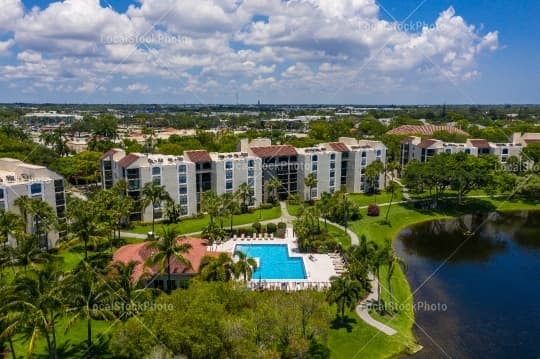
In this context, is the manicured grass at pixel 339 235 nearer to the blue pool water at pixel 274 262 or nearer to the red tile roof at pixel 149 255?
the blue pool water at pixel 274 262

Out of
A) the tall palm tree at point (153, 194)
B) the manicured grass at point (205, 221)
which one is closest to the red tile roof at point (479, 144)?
the manicured grass at point (205, 221)

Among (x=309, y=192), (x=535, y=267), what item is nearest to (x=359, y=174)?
(x=309, y=192)

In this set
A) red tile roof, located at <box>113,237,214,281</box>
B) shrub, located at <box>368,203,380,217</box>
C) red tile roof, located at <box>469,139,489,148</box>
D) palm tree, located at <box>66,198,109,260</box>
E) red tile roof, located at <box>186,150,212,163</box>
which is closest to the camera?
red tile roof, located at <box>113,237,214,281</box>

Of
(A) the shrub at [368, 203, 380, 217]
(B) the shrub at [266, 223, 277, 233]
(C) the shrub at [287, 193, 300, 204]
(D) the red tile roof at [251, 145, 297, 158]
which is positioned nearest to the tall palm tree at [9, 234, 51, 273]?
(B) the shrub at [266, 223, 277, 233]

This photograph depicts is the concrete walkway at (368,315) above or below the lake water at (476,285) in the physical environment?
above

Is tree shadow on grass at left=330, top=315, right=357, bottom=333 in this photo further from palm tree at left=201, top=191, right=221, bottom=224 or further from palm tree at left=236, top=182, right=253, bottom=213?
palm tree at left=236, top=182, right=253, bottom=213

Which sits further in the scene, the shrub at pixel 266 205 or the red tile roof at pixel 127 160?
the shrub at pixel 266 205

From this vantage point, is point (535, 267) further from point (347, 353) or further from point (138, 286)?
point (138, 286)
